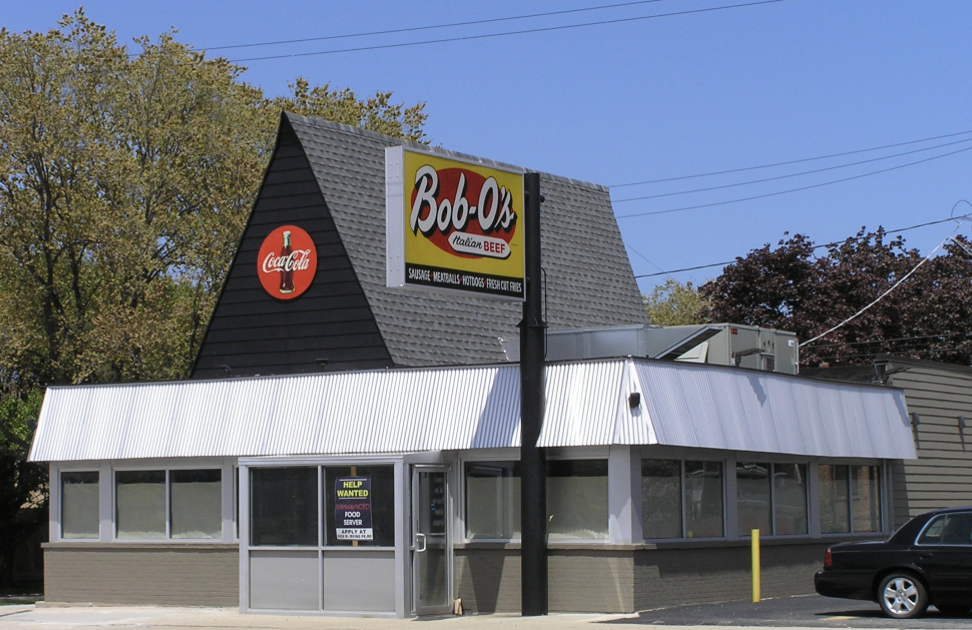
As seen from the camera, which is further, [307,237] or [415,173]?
[307,237]

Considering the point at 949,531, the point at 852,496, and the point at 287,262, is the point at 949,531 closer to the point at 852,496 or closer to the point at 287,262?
the point at 852,496

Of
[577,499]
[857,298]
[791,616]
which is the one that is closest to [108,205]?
[577,499]

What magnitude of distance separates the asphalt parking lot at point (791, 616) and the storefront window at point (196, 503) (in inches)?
303

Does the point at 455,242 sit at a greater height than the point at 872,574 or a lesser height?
greater

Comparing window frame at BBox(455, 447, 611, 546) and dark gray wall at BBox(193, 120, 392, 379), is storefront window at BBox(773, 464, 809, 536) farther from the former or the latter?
dark gray wall at BBox(193, 120, 392, 379)

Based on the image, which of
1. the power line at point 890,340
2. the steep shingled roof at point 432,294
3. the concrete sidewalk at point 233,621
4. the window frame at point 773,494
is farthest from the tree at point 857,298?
the concrete sidewalk at point 233,621

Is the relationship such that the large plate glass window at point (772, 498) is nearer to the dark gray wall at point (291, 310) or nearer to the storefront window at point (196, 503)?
the dark gray wall at point (291, 310)

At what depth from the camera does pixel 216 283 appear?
111ft

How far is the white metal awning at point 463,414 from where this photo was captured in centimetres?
1908

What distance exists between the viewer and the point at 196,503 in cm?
2252

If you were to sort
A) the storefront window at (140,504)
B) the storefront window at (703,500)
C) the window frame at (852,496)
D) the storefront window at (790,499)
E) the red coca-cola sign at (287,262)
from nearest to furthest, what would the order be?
the storefront window at (703,500), the storefront window at (790,499), the window frame at (852,496), the storefront window at (140,504), the red coca-cola sign at (287,262)

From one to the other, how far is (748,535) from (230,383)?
8.81 meters

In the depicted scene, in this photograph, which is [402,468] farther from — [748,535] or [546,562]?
[748,535]

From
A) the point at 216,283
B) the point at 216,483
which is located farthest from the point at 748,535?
the point at 216,283
